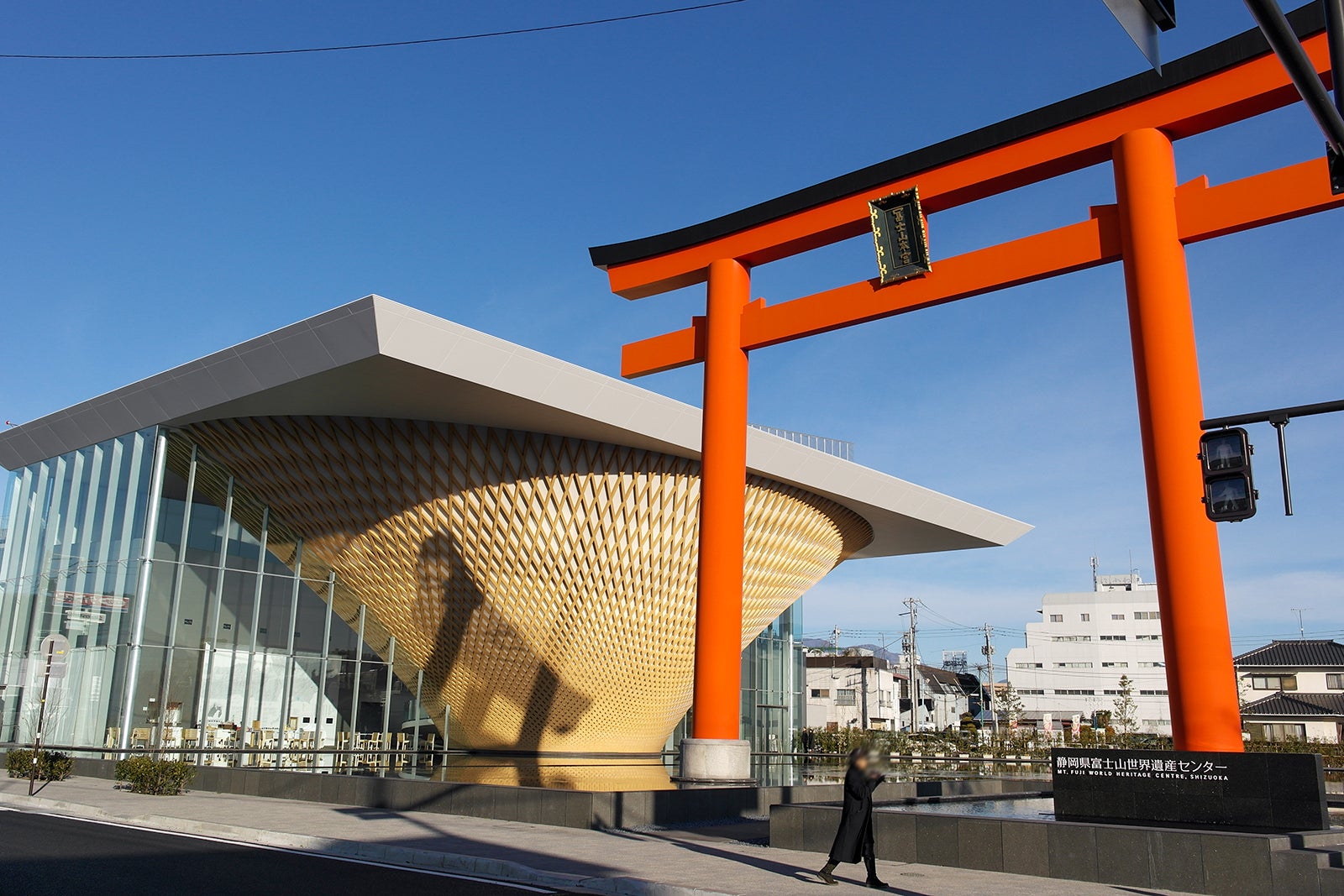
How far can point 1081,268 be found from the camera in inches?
568

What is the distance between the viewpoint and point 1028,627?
302ft

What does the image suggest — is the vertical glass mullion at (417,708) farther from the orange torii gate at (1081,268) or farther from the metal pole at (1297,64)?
the metal pole at (1297,64)

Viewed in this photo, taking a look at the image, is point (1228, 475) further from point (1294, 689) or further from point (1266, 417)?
point (1294, 689)

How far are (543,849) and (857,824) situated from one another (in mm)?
3752

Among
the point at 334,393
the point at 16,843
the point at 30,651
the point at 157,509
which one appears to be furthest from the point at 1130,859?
the point at 30,651

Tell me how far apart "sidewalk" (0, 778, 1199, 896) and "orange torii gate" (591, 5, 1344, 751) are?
136 inches

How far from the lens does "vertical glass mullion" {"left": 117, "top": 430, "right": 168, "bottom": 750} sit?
22.9 meters

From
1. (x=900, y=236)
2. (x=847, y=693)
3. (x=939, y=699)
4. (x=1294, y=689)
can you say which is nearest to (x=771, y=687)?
(x=900, y=236)

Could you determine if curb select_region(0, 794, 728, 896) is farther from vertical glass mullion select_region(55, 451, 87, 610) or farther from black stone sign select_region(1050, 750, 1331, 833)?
vertical glass mullion select_region(55, 451, 87, 610)

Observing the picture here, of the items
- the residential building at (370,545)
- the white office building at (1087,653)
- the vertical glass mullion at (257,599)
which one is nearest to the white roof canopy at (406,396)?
the residential building at (370,545)

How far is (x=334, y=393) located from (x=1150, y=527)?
16.7 m

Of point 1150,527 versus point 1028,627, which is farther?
point 1028,627

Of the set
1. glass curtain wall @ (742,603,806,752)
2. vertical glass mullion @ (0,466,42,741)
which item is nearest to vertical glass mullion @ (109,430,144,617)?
vertical glass mullion @ (0,466,42,741)

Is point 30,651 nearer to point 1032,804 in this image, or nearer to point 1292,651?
point 1032,804
